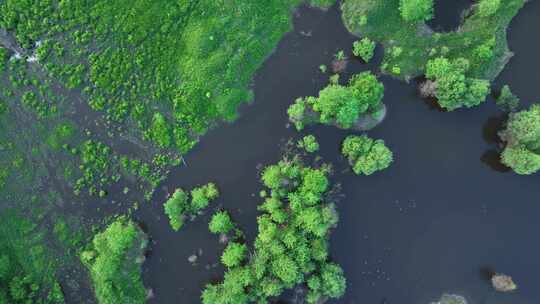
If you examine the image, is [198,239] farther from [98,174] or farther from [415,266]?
[415,266]

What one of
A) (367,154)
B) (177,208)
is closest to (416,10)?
(367,154)

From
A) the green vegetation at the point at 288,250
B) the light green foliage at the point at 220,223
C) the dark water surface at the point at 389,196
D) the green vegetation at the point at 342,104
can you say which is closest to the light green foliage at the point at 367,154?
the dark water surface at the point at 389,196

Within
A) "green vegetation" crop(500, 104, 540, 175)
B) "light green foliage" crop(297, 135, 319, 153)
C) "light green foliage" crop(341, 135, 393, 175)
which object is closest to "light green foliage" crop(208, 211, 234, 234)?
"light green foliage" crop(297, 135, 319, 153)

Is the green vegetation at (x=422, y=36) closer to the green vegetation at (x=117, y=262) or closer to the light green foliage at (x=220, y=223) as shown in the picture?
the light green foliage at (x=220, y=223)

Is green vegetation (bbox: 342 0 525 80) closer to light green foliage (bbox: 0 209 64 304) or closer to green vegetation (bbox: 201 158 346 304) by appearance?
green vegetation (bbox: 201 158 346 304)

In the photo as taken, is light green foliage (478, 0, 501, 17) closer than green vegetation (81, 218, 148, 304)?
Yes

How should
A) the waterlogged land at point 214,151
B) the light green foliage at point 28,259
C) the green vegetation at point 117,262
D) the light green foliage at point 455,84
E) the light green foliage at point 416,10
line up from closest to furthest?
the light green foliage at point 455,84
the light green foliage at point 416,10
the green vegetation at point 117,262
the light green foliage at point 28,259
the waterlogged land at point 214,151

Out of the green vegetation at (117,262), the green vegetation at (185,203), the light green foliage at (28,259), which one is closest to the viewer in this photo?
the green vegetation at (117,262)

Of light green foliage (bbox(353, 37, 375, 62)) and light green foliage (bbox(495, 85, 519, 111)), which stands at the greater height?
light green foliage (bbox(353, 37, 375, 62))
